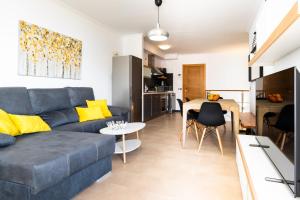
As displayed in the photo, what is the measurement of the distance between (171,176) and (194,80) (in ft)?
21.4

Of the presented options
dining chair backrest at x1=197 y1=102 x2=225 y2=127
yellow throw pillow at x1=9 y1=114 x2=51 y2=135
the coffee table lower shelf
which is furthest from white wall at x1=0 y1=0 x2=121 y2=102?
dining chair backrest at x1=197 y1=102 x2=225 y2=127

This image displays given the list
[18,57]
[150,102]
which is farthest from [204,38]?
[18,57]

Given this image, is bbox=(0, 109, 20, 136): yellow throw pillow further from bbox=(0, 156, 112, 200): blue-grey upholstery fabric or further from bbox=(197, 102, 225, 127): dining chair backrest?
bbox=(197, 102, 225, 127): dining chair backrest

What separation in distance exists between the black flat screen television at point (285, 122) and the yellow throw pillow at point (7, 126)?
2.46 m

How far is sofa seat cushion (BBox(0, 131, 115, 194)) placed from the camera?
1.38m

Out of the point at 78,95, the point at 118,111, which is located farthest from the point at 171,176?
the point at 78,95

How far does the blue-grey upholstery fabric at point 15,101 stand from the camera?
7.71 feet

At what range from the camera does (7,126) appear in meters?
2.11

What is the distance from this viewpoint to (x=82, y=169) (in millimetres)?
1874

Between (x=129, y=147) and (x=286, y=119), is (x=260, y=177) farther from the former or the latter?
(x=129, y=147)

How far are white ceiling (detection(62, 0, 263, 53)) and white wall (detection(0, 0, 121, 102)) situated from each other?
0.83ft

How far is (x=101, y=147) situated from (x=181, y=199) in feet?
3.01

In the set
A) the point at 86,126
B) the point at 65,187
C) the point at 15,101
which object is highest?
the point at 15,101

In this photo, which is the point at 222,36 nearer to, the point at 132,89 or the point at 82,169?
the point at 132,89
